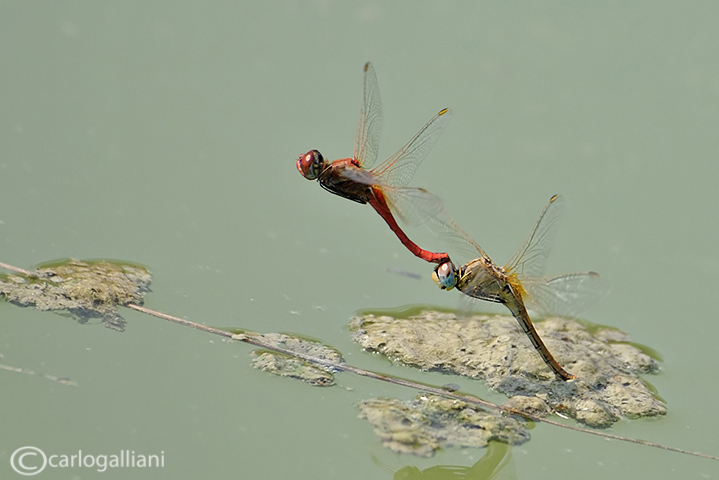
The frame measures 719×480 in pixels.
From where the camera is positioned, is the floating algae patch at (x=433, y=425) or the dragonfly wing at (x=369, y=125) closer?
the floating algae patch at (x=433, y=425)

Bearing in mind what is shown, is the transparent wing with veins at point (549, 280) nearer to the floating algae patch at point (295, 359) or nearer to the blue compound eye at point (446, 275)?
the blue compound eye at point (446, 275)

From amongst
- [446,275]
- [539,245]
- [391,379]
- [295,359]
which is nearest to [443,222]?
[446,275]

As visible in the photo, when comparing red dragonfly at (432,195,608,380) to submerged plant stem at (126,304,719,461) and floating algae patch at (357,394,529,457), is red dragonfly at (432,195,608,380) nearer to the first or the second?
submerged plant stem at (126,304,719,461)

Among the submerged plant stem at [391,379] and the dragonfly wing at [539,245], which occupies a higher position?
the dragonfly wing at [539,245]

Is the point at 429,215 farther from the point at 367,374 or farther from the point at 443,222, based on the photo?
the point at 367,374

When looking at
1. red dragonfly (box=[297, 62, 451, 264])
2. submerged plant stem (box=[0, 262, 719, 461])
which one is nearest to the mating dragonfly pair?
red dragonfly (box=[297, 62, 451, 264])

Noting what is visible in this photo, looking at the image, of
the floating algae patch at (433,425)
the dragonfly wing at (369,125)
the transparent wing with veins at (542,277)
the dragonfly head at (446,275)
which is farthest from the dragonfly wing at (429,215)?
the floating algae patch at (433,425)
